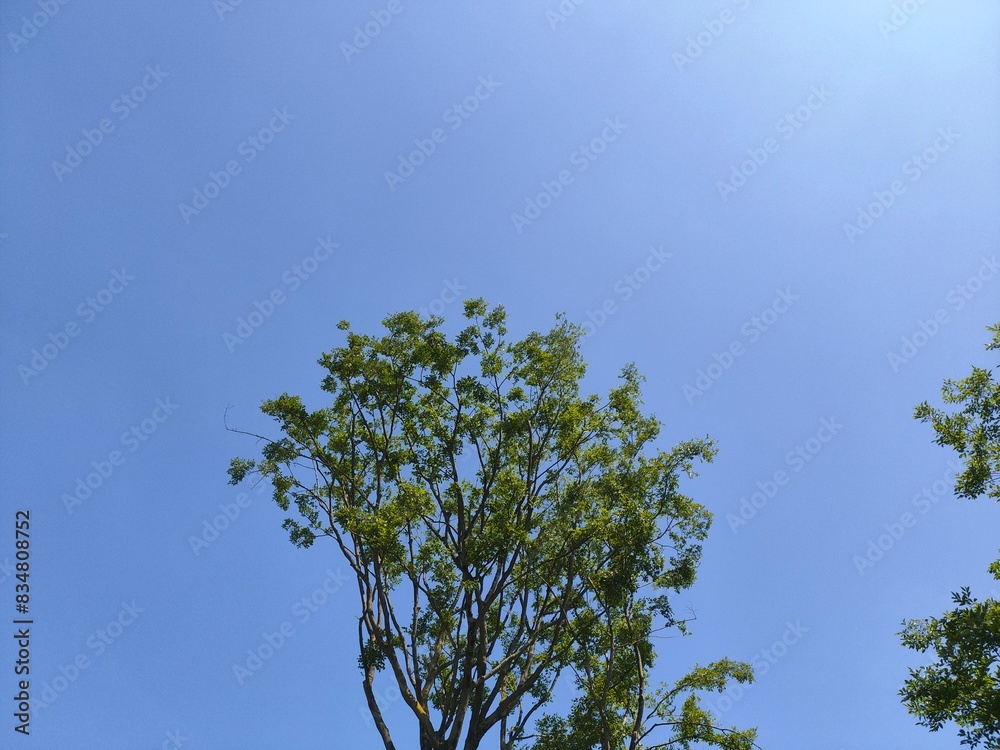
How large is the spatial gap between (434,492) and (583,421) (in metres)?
3.79

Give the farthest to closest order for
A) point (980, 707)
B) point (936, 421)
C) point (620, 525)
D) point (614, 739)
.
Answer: point (614, 739) < point (620, 525) < point (936, 421) < point (980, 707)

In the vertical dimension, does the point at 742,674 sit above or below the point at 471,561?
below

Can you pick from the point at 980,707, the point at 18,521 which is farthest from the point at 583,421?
the point at 18,521

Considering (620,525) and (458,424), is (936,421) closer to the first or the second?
(620,525)

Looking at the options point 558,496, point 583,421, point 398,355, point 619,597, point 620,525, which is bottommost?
point 619,597

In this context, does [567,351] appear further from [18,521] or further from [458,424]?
[18,521]

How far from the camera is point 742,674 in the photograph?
14367mm

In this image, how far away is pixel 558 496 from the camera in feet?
48.0

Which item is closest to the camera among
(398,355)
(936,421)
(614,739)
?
(936,421)

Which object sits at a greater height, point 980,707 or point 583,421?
point 583,421

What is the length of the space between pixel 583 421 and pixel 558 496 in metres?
1.82

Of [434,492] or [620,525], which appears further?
[434,492]

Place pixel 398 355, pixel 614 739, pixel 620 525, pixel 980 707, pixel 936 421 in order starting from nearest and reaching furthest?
1. pixel 980 707
2. pixel 936 421
3. pixel 620 525
4. pixel 614 739
5. pixel 398 355

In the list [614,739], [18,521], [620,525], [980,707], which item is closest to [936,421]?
[980,707]
